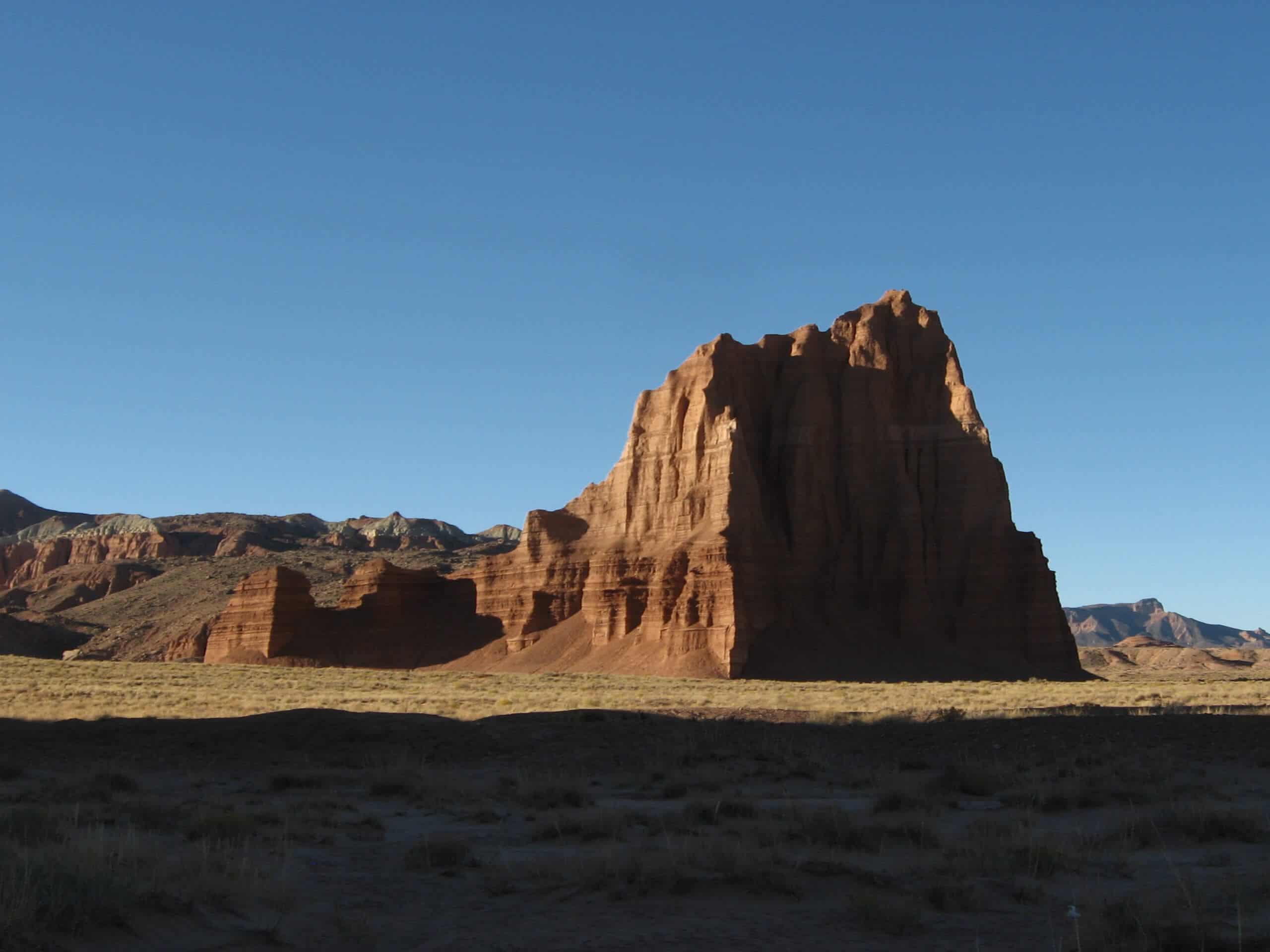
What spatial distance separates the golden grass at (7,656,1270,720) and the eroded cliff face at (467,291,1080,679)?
25.3ft

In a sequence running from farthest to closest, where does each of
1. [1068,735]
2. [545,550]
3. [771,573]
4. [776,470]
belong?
[545,550], [776,470], [771,573], [1068,735]

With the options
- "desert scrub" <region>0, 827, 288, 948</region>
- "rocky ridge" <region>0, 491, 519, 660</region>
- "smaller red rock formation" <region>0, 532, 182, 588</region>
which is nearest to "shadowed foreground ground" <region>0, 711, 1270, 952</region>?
"desert scrub" <region>0, 827, 288, 948</region>

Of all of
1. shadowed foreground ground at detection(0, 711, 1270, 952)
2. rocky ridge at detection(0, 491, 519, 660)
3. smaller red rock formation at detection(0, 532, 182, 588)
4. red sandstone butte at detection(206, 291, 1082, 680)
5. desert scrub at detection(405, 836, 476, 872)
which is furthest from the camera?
smaller red rock formation at detection(0, 532, 182, 588)

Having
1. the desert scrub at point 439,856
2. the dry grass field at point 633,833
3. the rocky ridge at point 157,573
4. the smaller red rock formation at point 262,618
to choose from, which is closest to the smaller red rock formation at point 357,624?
the smaller red rock formation at point 262,618

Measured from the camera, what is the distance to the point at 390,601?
10356 centimetres

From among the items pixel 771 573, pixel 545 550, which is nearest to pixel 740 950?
pixel 771 573

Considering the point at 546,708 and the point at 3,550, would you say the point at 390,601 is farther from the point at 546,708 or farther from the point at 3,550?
the point at 3,550

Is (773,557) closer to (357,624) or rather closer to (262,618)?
(357,624)

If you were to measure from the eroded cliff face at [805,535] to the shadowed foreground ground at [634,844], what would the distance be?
5243 cm

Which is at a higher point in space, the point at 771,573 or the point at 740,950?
the point at 771,573

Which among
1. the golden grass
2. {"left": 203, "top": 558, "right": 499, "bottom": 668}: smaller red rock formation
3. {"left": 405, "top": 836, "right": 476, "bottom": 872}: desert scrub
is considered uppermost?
{"left": 203, "top": 558, "right": 499, "bottom": 668}: smaller red rock formation

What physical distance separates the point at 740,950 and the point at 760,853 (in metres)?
3.20

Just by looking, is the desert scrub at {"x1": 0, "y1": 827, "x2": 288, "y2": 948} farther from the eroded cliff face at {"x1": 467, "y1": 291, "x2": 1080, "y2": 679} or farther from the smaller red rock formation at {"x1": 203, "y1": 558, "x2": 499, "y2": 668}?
the smaller red rock formation at {"x1": 203, "y1": 558, "x2": 499, "y2": 668}

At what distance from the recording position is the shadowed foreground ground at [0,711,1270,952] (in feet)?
32.2
